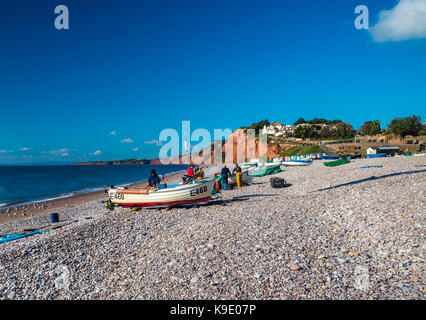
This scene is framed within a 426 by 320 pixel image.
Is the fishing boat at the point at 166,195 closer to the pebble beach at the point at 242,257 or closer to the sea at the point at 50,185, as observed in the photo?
the pebble beach at the point at 242,257

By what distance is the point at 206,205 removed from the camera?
1462 centimetres

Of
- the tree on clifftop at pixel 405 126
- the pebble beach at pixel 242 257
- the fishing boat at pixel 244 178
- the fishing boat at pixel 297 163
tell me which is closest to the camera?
the pebble beach at pixel 242 257

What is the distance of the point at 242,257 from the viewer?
6738 mm

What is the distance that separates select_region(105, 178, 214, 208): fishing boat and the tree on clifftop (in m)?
87.3

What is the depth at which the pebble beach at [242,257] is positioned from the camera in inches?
209

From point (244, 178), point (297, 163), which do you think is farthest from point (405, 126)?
point (244, 178)

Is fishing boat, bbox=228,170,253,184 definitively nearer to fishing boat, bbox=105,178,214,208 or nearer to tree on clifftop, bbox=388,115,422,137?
fishing boat, bbox=105,178,214,208

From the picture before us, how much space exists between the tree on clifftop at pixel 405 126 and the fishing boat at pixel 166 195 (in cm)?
8732

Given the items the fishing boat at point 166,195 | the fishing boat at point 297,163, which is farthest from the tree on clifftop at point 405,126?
the fishing boat at point 166,195

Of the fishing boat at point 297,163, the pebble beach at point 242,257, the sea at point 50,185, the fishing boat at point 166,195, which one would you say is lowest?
the sea at point 50,185

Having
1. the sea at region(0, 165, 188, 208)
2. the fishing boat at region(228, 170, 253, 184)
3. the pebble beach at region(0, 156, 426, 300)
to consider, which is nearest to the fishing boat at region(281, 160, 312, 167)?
the fishing boat at region(228, 170, 253, 184)

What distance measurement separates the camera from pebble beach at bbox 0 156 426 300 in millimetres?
5309
